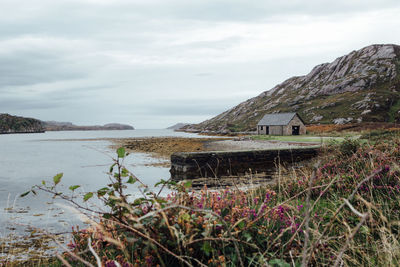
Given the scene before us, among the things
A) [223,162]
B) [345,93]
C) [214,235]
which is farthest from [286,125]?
[345,93]

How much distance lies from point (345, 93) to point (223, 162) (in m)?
128

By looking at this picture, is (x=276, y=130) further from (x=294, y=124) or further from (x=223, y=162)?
(x=223, y=162)

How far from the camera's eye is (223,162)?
58.9ft

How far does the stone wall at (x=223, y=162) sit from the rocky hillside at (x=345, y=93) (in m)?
78.1

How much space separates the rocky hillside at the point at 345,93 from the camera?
97.8m

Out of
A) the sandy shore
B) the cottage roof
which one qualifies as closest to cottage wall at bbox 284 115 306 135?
the cottage roof

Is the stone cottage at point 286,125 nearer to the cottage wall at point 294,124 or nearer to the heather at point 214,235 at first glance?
the cottage wall at point 294,124

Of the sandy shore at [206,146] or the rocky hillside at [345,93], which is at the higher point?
the rocky hillside at [345,93]

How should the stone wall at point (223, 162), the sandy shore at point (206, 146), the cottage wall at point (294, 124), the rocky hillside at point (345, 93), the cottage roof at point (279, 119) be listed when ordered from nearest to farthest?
the stone wall at point (223, 162) → the sandy shore at point (206, 146) → the cottage wall at point (294, 124) → the cottage roof at point (279, 119) → the rocky hillside at point (345, 93)

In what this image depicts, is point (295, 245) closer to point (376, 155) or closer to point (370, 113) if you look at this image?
point (376, 155)

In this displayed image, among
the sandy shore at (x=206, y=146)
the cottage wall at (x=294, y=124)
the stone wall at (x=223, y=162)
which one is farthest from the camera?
the cottage wall at (x=294, y=124)

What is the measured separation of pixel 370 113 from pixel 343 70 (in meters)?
66.1

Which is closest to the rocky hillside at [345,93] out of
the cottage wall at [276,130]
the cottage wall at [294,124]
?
the cottage wall at [294,124]

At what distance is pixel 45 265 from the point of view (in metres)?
5.01
